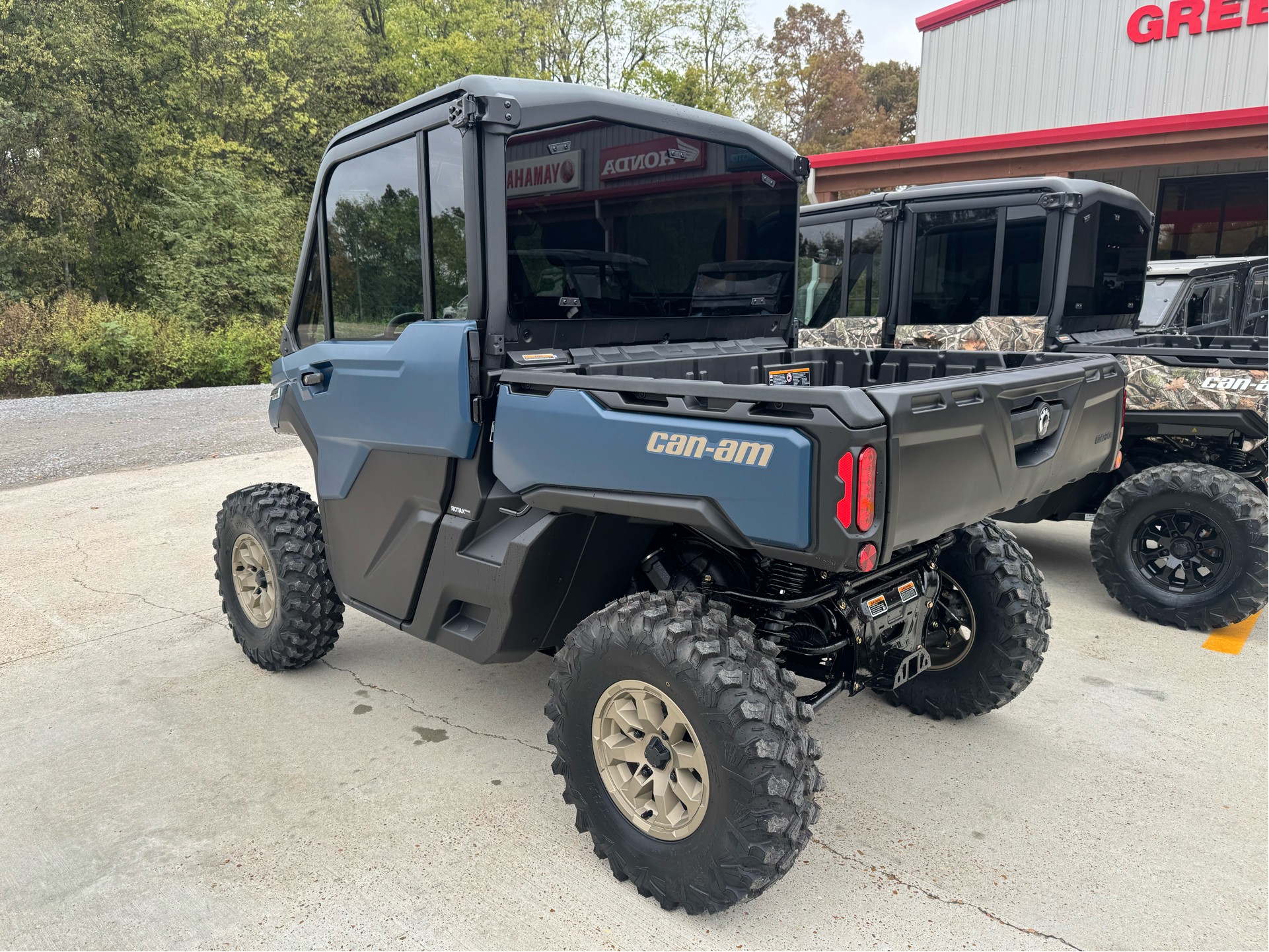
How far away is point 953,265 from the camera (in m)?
6.02

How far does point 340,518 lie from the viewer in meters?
3.59

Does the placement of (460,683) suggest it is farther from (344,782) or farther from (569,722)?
(569,722)

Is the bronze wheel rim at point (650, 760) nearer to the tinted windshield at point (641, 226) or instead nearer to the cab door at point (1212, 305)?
the tinted windshield at point (641, 226)

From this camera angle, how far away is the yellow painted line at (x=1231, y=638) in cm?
436

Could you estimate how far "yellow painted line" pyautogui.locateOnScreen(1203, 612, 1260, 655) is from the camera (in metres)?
4.36

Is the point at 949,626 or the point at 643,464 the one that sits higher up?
the point at 643,464

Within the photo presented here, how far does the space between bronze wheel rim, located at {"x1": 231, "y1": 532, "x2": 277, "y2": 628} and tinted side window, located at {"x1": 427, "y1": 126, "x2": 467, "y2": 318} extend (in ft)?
5.56

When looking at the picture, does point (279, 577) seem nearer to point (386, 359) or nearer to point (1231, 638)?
point (386, 359)

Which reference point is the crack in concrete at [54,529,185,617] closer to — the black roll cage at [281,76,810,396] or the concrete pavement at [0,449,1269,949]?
the concrete pavement at [0,449,1269,949]

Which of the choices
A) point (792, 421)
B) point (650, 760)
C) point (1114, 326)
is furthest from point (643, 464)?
point (1114, 326)

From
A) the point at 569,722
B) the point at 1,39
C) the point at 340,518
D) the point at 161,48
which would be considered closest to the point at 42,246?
the point at 1,39

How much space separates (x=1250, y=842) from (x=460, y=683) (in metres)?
3.03

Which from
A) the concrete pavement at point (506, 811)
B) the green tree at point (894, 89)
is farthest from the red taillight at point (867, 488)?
the green tree at point (894, 89)

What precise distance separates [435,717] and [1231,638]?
4033 mm
